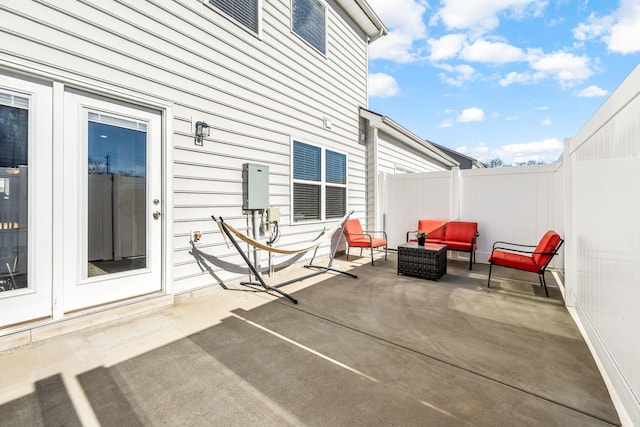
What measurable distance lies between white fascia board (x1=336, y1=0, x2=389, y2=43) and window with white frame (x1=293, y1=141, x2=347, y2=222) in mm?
3163

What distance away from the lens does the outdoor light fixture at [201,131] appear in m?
3.38

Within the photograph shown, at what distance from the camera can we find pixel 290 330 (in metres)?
2.55

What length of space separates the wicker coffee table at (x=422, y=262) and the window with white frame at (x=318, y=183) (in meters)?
1.74

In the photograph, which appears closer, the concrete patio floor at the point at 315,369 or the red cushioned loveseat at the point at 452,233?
the concrete patio floor at the point at 315,369

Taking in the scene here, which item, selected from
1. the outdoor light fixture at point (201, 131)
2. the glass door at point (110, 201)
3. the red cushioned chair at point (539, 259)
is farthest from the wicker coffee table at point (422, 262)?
the glass door at point (110, 201)

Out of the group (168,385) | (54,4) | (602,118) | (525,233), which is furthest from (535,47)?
(168,385)

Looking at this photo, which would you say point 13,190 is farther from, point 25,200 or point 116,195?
point 116,195

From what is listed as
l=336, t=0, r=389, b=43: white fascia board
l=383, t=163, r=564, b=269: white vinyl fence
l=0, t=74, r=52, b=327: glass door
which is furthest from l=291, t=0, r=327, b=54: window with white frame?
l=0, t=74, r=52, b=327: glass door

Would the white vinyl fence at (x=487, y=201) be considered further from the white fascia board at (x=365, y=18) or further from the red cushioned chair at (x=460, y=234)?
the white fascia board at (x=365, y=18)

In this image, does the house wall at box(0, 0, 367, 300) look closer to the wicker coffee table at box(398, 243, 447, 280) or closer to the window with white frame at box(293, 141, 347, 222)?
the window with white frame at box(293, 141, 347, 222)

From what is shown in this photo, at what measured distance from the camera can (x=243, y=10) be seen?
396cm

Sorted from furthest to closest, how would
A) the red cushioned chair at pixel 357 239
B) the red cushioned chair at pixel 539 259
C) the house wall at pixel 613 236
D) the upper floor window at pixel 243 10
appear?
the red cushioned chair at pixel 357 239, the upper floor window at pixel 243 10, the red cushioned chair at pixel 539 259, the house wall at pixel 613 236

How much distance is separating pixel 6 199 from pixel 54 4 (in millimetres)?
1664

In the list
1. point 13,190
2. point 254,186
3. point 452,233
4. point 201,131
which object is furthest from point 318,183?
point 13,190
